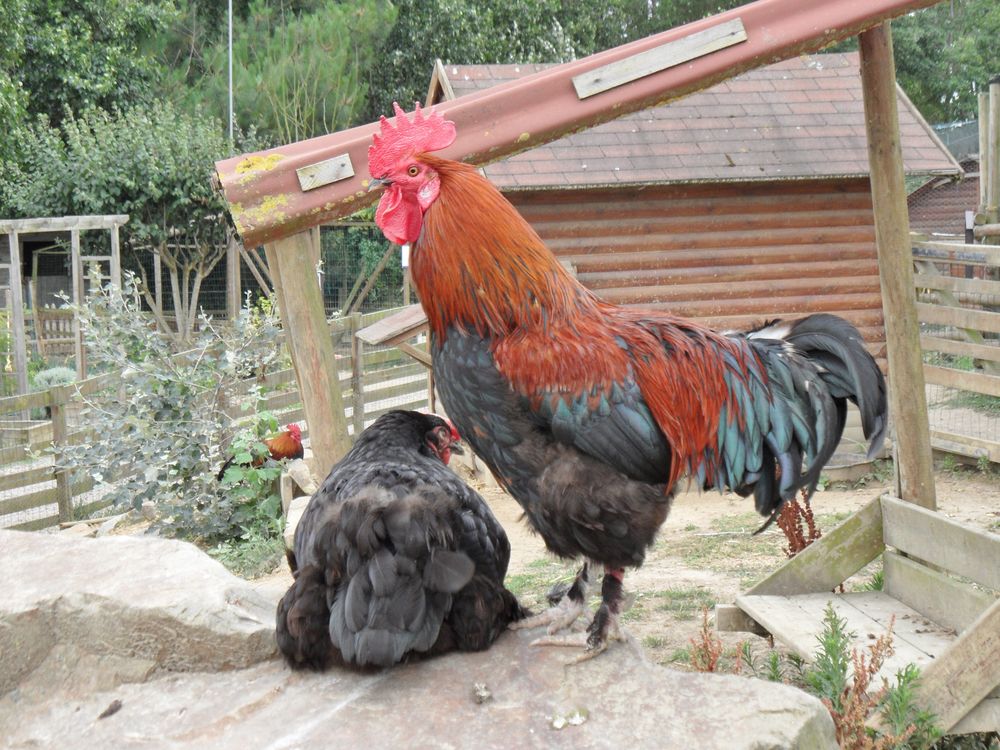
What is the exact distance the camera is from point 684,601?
5.87 m

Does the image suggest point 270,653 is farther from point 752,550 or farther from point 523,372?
point 752,550

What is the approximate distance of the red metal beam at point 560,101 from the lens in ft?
11.9

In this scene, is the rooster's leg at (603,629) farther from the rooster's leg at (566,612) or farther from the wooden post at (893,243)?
the wooden post at (893,243)

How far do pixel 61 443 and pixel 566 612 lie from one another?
680 cm

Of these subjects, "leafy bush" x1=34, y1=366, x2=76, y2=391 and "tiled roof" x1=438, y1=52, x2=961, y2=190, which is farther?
"leafy bush" x1=34, y1=366, x2=76, y2=391

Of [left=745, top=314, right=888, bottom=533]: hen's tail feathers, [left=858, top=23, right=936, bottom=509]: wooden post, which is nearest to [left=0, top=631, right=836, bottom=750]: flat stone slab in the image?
[left=745, top=314, right=888, bottom=533]: hen's tail feathers

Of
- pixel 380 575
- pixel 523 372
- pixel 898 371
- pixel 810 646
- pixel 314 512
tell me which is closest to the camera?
pixel 380 575

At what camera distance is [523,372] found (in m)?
3.43

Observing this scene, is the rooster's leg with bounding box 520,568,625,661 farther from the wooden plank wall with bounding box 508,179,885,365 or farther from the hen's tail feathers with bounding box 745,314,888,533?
the wooden plank wall with bounding box 508,179,885,365

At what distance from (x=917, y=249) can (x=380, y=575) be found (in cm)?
811

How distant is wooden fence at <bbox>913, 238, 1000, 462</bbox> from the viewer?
27.9ft

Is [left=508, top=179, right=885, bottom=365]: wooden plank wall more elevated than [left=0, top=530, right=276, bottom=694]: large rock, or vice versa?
[left=508, top=179, right=885, bottom=365]: wooden plank wall

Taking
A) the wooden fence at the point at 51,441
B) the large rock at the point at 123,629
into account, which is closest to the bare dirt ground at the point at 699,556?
the large rock at the point at 123,629

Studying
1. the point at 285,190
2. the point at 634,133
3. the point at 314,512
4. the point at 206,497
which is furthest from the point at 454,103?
the point at 634,133
